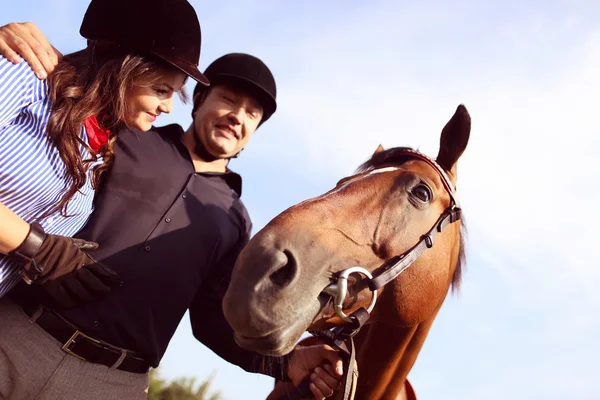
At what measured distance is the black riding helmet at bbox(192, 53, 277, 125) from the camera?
3781mm

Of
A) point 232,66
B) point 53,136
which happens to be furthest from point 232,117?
point 53,136

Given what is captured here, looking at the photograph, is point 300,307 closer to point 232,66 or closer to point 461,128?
point 461,128

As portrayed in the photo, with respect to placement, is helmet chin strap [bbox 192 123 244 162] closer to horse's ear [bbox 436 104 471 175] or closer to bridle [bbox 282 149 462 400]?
bridle [bbox 282 149 462 400]

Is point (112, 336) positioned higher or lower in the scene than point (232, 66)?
lower

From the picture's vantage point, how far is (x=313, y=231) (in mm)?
2363

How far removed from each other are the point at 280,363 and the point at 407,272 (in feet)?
2.94

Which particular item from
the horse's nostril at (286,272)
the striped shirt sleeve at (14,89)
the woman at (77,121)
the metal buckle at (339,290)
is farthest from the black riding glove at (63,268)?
the metal buckle at (339,290)

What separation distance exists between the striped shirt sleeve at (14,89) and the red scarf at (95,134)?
1.08 ft

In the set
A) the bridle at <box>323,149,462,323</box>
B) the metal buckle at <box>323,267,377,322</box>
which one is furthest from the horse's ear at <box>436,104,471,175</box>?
the metal buckle at <box>323,267,377,322</box>

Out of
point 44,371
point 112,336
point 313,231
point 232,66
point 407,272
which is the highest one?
point 232,66

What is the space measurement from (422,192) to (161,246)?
139cm

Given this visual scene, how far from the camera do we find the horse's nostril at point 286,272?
7.10 ft

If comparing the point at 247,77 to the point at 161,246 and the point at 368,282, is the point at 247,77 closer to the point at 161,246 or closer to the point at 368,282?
the point at 161,246

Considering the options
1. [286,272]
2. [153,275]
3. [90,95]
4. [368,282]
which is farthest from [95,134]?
[368,282]
